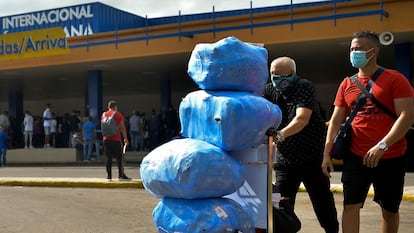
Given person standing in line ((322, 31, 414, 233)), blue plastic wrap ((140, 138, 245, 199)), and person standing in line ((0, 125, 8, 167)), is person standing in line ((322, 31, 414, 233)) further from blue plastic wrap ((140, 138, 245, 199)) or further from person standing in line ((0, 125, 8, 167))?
person standing in line ((0, 125, 8, 167))

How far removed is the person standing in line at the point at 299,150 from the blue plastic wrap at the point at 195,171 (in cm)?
102

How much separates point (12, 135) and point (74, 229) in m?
20.5

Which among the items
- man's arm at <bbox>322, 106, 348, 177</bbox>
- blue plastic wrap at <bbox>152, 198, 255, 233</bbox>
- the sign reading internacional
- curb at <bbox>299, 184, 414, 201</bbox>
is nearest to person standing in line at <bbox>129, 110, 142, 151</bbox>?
the sign reading internacional

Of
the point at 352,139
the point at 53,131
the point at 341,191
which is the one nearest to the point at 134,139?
the point at 53,131

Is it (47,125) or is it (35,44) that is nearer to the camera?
(35,44)

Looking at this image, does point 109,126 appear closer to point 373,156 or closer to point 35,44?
point 373,156

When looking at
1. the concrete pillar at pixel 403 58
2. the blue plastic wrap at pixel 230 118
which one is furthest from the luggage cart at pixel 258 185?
the concrete pillar at pixel 403 58

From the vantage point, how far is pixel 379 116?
4207 millimetres

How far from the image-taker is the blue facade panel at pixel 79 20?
24078 millimetres

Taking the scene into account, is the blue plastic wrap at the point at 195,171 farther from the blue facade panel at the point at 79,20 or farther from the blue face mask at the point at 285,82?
the blue facade panel at the point at 79,20

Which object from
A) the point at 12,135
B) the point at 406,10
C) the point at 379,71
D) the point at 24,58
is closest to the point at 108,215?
the point at 379,71

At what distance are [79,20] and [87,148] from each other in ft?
25.0

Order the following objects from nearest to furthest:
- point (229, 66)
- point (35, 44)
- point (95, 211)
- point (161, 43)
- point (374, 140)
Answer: point (229, 66) → point (374, 140) → point (95, 211) → point (161, 43) → point (35, 44)

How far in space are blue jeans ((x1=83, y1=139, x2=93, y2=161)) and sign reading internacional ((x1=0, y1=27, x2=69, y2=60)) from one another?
10.4ft
